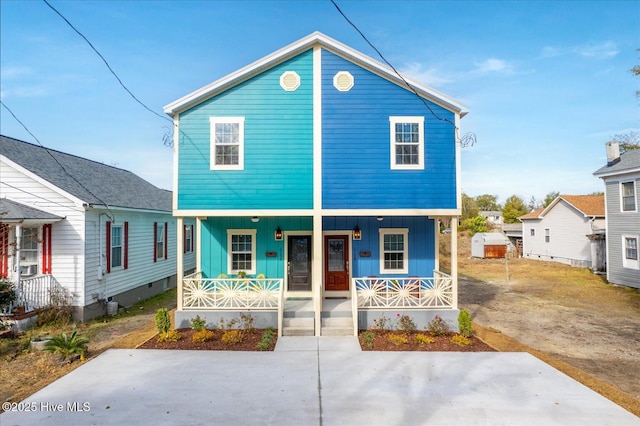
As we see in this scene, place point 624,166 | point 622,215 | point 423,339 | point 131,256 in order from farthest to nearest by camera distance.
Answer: point 622,215
point 624,166
point 131,256
point 423,339

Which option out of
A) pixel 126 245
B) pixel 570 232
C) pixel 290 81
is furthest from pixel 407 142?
pixel 570 232

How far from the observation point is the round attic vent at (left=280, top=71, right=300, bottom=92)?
999cm

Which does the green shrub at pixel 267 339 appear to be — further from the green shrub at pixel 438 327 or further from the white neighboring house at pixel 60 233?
the green shrub at pixel 438 327

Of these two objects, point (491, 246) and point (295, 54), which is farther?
point (491, 246)

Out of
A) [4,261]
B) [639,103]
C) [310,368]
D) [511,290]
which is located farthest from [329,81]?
[639,103]

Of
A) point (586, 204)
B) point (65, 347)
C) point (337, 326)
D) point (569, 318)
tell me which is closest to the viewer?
point (65, 347)

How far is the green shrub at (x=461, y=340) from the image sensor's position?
8461 millimetres

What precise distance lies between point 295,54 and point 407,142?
14.3 feet

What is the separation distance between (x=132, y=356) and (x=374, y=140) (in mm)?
8579

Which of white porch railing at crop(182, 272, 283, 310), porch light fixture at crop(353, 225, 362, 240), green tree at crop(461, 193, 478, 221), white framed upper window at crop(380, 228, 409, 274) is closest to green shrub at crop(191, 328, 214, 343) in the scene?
white porch railing at crop(182, 272, 283, 310)

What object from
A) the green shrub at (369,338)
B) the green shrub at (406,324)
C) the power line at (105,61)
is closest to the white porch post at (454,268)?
the green shrub at (406,324)

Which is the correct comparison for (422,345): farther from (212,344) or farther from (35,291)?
(35,291)

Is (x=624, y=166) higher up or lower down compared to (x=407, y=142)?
higher up

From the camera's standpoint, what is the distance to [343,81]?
10000 millimetres
